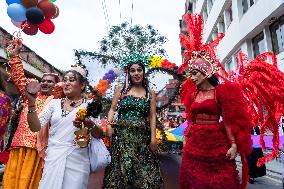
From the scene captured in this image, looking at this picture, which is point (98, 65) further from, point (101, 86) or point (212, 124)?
point (212, 124)

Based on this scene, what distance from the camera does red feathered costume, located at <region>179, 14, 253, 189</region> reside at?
345 centimetres

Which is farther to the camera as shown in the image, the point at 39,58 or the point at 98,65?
the point at 39,58

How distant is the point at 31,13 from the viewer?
515 cm

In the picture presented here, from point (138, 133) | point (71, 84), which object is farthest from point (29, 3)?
point (138, 133)

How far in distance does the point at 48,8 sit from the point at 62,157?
3.19 meters

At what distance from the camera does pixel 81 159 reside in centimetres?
305

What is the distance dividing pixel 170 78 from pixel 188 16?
94 cm

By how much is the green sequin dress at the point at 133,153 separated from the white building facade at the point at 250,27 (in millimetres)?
6071

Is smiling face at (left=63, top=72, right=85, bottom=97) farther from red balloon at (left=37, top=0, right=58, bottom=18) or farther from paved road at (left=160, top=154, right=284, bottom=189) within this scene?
red balloon at (left=37, top=0, right=58, bottom=18)

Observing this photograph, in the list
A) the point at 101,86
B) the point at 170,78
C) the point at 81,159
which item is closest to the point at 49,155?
the point at 81,159

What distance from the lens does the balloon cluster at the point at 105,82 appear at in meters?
5.04

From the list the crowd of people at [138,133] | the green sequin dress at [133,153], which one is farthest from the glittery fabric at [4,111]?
the green sequin dress at [133,153]

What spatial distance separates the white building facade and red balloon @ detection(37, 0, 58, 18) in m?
5.33

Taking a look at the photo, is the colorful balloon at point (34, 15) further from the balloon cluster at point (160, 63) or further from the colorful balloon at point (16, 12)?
the balloon cluster at point (160, 63)
